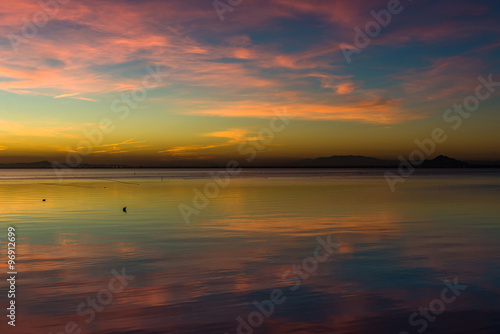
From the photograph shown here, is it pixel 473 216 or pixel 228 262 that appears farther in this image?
pixel 473 216

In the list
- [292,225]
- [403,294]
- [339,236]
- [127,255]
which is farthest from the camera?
[292,225]

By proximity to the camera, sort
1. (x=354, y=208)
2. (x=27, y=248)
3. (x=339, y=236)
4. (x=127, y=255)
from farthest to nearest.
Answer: (x=354, y=208)
(x=339, y=236)
(x=27, y=248)
(x=127, y=255)

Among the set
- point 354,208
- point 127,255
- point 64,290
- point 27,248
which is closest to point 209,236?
point 127,255

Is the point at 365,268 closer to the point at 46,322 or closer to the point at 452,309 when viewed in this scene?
the point at 452,309

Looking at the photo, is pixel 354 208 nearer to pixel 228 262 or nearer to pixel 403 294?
pixel 228 262

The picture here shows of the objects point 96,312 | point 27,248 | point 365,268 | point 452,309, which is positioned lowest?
point 452,309

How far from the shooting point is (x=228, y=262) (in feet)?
57.5

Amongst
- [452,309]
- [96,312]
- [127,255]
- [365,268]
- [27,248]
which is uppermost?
[27,248]

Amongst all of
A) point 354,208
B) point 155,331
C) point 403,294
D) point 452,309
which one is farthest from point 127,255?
point 354,208

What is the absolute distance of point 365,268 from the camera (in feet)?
54.1

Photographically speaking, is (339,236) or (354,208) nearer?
(339,236)

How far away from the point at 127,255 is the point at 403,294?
34.8ft

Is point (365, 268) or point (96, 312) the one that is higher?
point (96, 312)

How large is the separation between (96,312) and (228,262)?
630 centimetres
